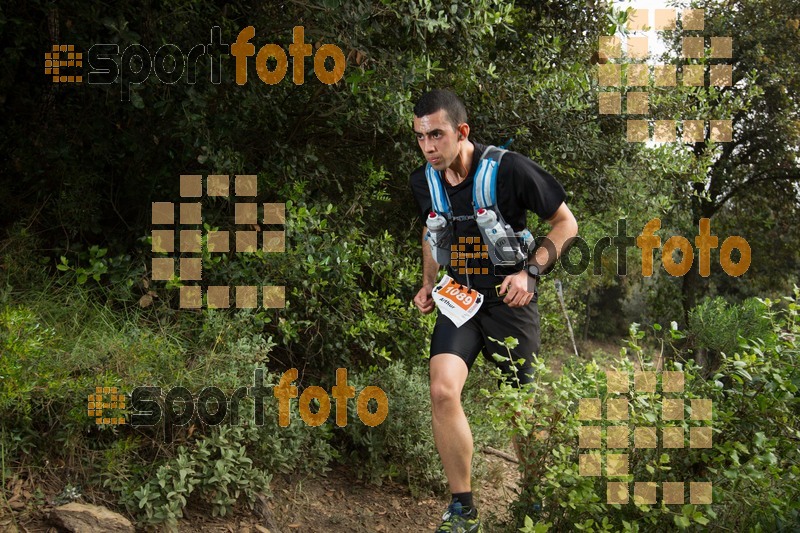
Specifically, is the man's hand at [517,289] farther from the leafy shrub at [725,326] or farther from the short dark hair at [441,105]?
the leafy shrub at [725,326]

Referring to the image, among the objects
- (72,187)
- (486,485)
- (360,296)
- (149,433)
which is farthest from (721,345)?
(72,187)

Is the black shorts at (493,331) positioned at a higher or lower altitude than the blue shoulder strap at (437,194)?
lower

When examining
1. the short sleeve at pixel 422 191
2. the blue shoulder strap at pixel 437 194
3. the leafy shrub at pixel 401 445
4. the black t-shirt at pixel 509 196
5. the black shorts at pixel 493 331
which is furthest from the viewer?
the leafy shrub at pixel 401 445

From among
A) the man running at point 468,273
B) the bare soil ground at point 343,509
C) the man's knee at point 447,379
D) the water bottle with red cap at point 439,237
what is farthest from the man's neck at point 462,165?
the bare soil ground at point 343,509

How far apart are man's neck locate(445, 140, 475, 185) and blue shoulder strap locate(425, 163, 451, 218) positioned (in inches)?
3.2

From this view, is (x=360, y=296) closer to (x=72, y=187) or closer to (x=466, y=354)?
(x=466, y=354)

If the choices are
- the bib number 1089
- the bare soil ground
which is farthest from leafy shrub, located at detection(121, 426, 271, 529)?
the bib number 1089

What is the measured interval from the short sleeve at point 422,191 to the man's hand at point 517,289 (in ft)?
2.25

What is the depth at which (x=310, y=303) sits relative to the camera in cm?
585

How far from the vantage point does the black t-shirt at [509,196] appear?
4094 mm

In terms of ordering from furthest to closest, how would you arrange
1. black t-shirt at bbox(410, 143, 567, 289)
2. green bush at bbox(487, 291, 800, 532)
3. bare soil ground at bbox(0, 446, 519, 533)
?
1. bare soil ground at bbox(0, 446, 519, 533)
2. black t-shirt at bbox(410, 143, 567, 289)
3. green bush at bbox(487, 291, 800, 532)

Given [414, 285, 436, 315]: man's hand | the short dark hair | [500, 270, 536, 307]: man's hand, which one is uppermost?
the short dark hair

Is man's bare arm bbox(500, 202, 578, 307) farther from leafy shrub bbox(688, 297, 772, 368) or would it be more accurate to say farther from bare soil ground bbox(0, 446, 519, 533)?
leafy shrub bbox(688, 297, 772, 368)

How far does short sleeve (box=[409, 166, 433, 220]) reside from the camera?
446 centimetres
